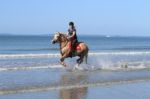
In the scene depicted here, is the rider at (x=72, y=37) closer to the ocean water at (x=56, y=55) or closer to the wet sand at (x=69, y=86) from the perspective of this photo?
the wet sand at (x=69, y=86)

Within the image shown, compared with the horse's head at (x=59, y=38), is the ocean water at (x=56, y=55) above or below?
below

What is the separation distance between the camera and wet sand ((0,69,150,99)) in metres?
14.1

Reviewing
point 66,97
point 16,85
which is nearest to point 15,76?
point 16,85

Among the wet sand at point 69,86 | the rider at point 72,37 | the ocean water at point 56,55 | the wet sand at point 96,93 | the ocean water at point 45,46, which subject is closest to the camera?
the wet sand at point 96,93

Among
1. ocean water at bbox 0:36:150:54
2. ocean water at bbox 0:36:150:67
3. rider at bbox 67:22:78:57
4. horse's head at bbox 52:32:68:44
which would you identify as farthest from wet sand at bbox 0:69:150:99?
ocean water at bbox 0:36:150:54

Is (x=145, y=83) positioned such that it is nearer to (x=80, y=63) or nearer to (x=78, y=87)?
(x=78, y=87)

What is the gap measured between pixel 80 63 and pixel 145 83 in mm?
6619

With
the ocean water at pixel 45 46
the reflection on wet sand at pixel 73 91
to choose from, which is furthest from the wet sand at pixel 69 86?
the ocean water at pixel 45 46

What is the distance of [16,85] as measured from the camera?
632 inches

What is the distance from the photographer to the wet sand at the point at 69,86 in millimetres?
14092

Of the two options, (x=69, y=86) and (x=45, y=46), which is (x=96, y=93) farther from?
(x=45, y=46)

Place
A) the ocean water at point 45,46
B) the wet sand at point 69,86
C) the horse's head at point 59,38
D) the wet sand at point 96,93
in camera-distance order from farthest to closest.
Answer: the ocean water at point 45,46 → the horse's head at point 59,38 → the wet sand at point 69,86 → the wet sand at point 96,93

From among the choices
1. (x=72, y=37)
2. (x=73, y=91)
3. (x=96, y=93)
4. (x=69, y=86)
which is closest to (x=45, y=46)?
(x=72, y=37)

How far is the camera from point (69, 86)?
1622 centimetres
